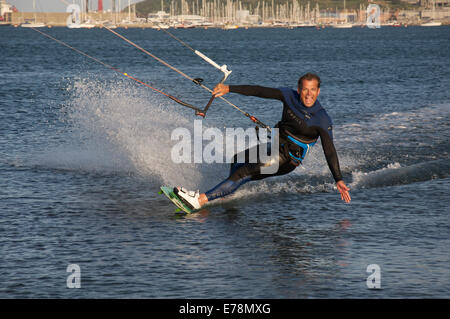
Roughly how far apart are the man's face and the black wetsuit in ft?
0.56

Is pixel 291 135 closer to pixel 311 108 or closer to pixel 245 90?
pixel 311 108

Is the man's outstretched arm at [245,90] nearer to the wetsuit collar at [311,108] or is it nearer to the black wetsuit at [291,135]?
the black wetsuit at [291,135]

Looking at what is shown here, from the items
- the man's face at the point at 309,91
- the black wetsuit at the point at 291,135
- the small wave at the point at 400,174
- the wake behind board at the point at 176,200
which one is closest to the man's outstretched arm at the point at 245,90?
the black wetsuit at the point at 291,135

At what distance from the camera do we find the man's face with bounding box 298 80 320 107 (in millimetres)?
9672

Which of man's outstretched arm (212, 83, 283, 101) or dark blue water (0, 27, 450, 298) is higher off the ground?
man's outstretched arm (212, 83, 283, 101)

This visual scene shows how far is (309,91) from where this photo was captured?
9711 millimetres

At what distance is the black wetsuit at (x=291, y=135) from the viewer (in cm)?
982

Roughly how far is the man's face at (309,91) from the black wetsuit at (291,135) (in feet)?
0.56

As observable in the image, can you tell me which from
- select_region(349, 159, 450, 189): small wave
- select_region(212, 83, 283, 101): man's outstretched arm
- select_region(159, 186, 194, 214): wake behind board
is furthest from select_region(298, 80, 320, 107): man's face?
select_region(349, 159, 450, 189): small wave

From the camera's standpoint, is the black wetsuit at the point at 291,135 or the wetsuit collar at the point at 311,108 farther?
the wetsuit collar at the point at 311,108

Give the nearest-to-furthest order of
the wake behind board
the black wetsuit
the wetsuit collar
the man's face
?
the man's face → the black wetsuit → the wetsuit collar → the wake behind board

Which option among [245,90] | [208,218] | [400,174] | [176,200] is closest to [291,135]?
[245,90]

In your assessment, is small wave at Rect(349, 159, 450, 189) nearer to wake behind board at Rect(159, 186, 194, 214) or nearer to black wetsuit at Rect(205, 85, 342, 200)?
black wetsuit at Rect(205, 85, 342, 200)

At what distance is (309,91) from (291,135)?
2.95ft
